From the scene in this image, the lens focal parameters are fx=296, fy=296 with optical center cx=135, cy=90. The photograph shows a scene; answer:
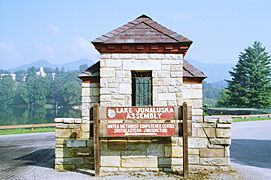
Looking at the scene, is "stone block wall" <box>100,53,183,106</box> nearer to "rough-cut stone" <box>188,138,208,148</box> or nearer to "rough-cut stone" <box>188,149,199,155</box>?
"rough-cut stone" <box>188,138,208,148</box>

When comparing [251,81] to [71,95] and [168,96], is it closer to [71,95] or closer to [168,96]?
[168,96]

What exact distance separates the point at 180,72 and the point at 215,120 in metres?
1.35

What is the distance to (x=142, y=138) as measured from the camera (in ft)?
21.9

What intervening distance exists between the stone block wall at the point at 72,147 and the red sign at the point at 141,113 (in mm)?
1045

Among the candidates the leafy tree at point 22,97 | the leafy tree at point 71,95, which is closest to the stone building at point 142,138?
the leafy tree at point 71,95

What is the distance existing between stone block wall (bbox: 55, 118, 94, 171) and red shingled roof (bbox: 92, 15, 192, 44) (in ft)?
6.75

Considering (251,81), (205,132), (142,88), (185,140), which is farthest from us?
(251,81)

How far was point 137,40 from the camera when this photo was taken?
6836mm

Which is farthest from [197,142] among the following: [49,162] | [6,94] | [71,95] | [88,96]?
[6,94]

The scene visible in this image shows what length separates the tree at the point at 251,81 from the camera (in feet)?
112

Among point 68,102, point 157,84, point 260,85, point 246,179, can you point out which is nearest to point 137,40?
point 157,84

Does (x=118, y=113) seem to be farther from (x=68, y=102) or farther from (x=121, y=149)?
(x=68, y=102)

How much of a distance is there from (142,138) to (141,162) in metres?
0.56

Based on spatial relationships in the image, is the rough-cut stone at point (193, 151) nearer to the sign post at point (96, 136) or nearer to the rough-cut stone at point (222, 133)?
the rough-cut stone at point (222, 133)
